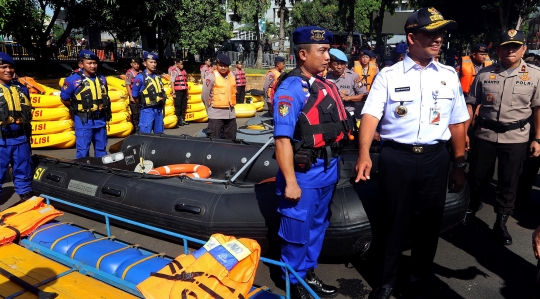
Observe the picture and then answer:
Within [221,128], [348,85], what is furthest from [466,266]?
[221,128]

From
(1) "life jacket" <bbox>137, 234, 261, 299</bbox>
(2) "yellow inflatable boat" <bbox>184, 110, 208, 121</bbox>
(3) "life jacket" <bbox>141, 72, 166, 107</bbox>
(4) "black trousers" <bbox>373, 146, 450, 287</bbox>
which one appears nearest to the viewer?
(1) "life jacket" <bbox>137, 234, 261, 299</bbox>

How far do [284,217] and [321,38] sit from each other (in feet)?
3.89

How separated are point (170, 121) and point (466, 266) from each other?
769 centimetres

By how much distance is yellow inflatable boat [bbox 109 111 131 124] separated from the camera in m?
8.74

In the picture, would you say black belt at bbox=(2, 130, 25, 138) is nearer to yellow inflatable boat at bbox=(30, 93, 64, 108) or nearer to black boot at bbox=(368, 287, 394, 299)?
yellow inflatable boat at bbox=(30, 93, 64, 108)

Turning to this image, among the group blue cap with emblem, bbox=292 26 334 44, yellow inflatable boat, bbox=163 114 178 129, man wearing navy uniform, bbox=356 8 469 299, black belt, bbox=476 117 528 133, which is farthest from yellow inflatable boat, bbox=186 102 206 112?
man wearing navy uniform, bbox=356 8 469 299

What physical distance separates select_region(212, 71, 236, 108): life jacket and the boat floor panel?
360 cm

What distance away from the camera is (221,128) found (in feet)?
21.2

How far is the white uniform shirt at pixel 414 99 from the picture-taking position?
8.51ft

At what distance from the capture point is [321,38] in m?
2.67

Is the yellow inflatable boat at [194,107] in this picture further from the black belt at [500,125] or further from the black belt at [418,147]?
the black belt at [418,147]

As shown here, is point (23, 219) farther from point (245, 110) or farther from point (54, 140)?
point (245, 110)

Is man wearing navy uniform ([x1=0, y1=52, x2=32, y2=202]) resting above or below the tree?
below

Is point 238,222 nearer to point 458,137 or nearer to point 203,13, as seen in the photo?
point 458,137
